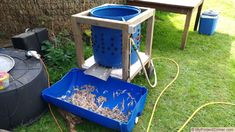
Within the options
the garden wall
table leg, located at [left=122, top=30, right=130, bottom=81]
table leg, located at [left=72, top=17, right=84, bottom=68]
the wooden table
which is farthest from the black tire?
the wooden table

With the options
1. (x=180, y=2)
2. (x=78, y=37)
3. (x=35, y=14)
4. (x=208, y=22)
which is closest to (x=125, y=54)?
(x=78, y=37)

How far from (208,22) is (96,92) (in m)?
2.50

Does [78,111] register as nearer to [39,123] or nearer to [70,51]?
[39,123]

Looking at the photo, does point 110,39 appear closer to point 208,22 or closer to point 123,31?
point 123,31

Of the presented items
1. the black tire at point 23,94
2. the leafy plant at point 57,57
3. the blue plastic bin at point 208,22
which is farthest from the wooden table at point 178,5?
the black tire at point 23,94

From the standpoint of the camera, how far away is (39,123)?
6.48 ft

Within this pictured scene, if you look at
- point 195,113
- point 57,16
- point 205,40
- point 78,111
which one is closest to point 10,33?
point 57,16

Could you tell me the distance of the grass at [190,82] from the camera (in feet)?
6.59

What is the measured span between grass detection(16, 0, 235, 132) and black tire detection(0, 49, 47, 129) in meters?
0.11

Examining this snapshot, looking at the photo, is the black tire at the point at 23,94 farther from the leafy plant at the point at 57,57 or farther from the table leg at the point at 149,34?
the table leg at the point at 149,34

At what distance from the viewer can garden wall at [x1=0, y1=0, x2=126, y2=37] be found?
279 cm

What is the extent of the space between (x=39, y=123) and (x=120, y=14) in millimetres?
1345

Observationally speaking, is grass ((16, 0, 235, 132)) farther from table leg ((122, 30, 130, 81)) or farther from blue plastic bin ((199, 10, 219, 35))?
table leg ((122, 30, 130, 81))

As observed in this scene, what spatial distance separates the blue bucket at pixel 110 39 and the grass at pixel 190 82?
0.53 m
